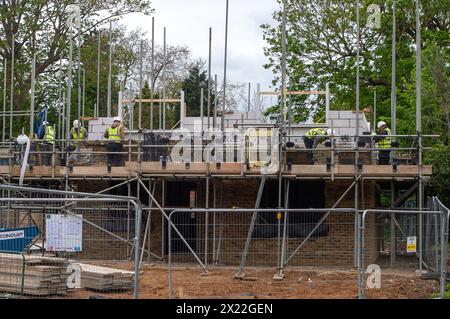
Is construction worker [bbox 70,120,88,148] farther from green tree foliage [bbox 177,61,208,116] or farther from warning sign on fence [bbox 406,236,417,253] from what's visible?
green tree foliage [bbox 177,61,208,116]

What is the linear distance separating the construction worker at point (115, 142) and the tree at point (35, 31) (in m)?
14.0

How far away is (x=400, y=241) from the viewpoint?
21.3m

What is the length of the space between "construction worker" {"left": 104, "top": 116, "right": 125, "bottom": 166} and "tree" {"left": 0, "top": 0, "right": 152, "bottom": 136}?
14018 mm

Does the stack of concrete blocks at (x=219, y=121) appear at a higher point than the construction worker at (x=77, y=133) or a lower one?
higher

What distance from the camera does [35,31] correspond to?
3828 centimetres

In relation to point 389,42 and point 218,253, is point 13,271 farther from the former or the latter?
point 389,42

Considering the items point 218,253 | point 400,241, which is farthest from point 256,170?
point 400,241

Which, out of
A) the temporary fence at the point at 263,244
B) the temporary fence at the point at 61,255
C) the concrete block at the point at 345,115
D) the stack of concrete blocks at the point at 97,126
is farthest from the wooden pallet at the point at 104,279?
the concrete block at the point at 345,115

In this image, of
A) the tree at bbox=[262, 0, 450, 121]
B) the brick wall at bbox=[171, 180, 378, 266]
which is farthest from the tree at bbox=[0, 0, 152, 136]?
the brick wall at bbox=[171, 180, 378, 266]

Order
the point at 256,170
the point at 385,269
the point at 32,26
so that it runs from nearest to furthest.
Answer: the point at 385,269 → the point at 256,170 → the point at 32,26

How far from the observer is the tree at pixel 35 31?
1494 inches

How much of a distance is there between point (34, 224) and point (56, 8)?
19.9 metres

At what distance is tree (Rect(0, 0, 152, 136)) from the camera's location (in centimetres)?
3794

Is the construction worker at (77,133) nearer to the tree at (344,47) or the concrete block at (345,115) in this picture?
the concrete block at (345,115)
